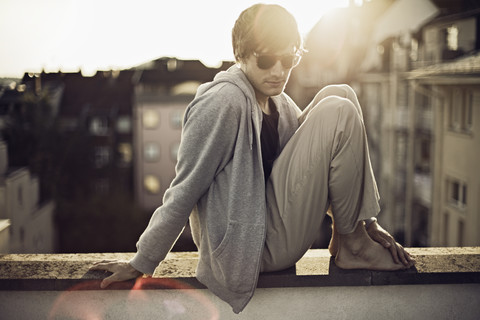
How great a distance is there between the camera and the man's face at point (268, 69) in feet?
6.42

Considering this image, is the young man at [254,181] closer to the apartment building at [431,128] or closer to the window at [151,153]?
the apartment building at [431,128]

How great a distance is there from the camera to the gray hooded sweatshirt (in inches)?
71.7

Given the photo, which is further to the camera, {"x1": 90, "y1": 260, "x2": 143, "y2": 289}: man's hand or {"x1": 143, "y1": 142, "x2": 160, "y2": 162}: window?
{"x1": 143, "y1": 142, "x2": 160, "y2": 162}: window

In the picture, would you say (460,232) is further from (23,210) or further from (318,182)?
(318,182)

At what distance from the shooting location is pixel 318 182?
187cm

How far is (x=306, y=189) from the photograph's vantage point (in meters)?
1.88

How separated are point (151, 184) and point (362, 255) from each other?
28.8 m

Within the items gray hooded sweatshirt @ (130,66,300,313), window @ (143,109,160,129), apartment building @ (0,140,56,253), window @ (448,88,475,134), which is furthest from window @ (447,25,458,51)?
window @ (143,109,160,129)

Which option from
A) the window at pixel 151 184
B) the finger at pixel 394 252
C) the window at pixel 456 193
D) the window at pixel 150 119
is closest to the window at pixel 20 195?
the window at pixel 456 193

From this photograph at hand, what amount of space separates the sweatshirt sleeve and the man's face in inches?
6.2

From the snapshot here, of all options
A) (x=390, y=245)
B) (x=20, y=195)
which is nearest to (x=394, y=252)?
(x=390, y=245)

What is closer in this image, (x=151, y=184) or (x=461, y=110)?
(x=461, y=110)

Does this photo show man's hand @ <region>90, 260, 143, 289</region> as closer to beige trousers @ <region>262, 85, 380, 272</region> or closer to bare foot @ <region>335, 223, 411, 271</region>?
beige trousers @ <region>262, 85, 380, 272</region>

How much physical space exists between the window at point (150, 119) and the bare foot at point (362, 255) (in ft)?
94.1
